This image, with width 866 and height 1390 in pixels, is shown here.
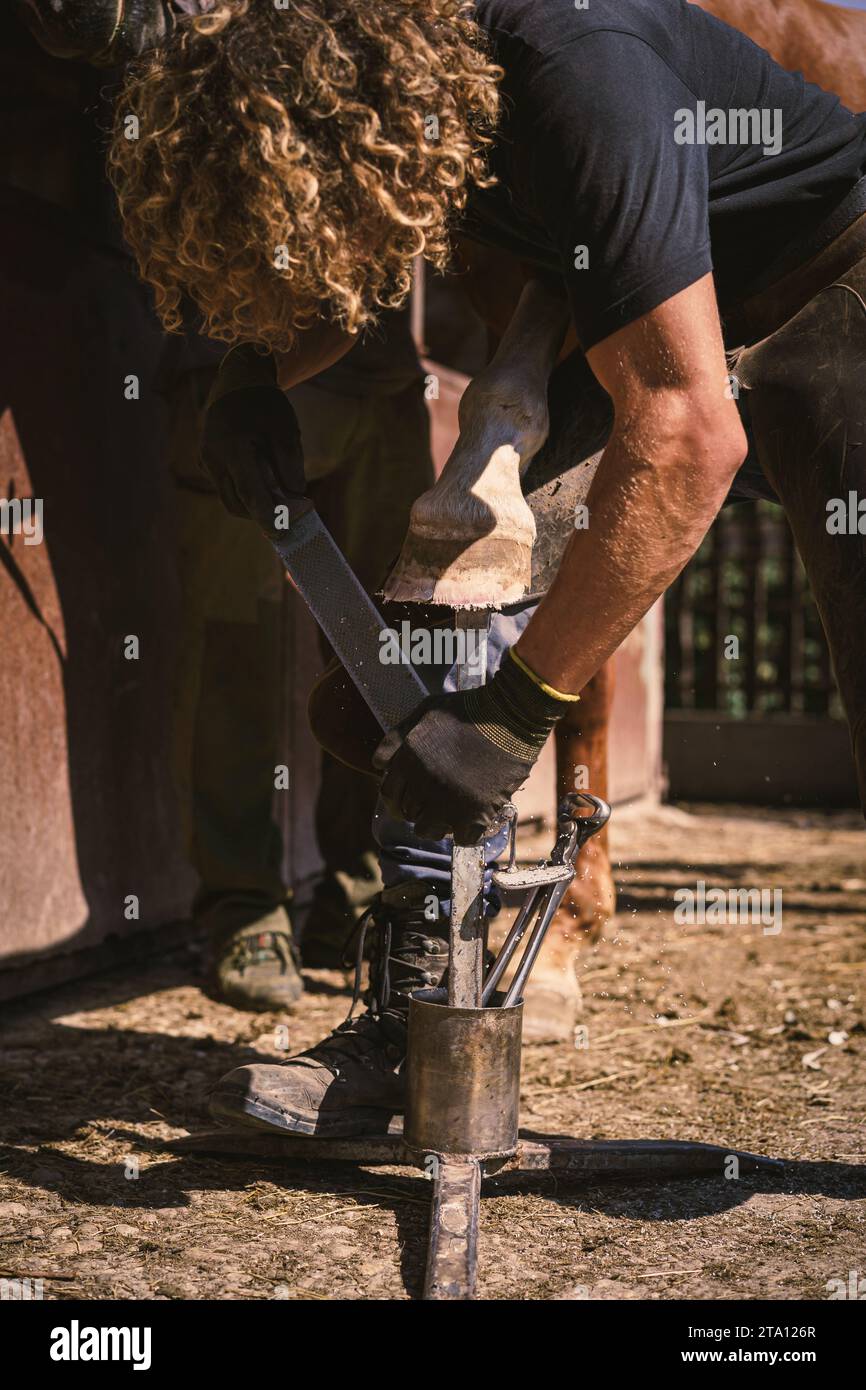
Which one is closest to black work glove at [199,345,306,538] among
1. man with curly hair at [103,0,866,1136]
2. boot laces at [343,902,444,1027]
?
man with curly hair at [103,0,866,1136]

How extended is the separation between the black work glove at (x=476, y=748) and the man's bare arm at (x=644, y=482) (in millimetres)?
36

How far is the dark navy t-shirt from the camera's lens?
1525mm

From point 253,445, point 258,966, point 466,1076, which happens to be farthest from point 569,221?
point 258,966

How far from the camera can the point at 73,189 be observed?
2.92 meters

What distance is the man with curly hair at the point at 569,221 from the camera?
153 cm

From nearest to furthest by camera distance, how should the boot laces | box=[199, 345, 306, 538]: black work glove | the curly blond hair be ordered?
the curly blond hair → box=[199, 345, 306, 538]: black work glove → the boot laces

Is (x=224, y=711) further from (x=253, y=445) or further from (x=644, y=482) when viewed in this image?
(x=644, y=482)

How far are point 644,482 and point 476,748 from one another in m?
0.36

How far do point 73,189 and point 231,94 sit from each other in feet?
5.11

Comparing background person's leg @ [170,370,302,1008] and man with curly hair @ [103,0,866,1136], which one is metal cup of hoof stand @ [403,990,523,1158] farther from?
background person's leg @ [170,370,302,1008]

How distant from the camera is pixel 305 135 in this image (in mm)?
1530

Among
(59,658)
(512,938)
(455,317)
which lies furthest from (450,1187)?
(455,317)

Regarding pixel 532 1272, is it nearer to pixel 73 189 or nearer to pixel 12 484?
pixel 12 484

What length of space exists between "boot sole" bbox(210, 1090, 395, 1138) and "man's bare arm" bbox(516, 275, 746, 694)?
28.8 inches
